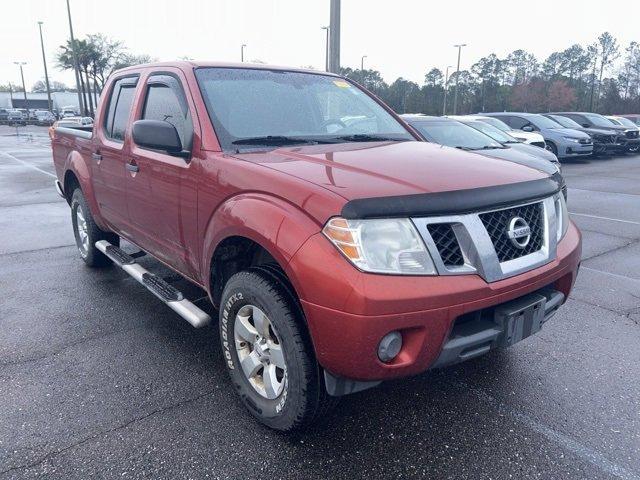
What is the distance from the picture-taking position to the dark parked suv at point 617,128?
19789mm

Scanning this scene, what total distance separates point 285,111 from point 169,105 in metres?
0.80

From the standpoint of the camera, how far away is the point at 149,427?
2717mm

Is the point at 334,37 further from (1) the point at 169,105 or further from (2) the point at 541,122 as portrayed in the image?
(2) the point at 541,122

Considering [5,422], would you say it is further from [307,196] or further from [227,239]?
[307,196]

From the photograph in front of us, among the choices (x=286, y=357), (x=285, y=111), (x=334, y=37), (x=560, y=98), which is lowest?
(x=286, y=357)

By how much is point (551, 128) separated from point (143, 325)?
16.1 metres

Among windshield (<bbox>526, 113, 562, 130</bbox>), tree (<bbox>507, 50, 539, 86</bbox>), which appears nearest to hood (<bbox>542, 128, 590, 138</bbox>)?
windshield (<bbox>526, 113, 562, 130</bbox>)

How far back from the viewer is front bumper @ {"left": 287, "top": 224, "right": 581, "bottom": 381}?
2.09 m

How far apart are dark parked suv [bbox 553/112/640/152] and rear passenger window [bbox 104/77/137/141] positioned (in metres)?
19.8

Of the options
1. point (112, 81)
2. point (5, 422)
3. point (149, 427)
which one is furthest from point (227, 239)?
point (112, 81)

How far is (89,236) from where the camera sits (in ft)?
16.6

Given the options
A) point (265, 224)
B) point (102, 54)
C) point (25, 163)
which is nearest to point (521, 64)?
point (102, 54)

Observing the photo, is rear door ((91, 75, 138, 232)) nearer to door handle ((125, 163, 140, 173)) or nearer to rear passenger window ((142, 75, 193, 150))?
door handle ((125, 163, 140, 173))

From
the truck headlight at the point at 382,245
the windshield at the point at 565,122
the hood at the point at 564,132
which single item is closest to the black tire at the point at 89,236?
the truck headlight at the point at 382,245
